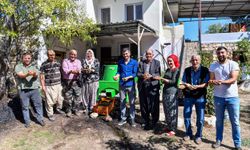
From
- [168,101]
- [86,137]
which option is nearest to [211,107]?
[168,101]

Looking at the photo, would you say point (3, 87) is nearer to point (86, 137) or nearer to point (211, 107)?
point (86, 137)

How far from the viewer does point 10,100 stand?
20.7 feet

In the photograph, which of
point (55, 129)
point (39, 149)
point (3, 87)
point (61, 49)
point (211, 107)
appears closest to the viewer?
point (39, 149)

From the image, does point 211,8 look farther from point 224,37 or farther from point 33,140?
point 33,140

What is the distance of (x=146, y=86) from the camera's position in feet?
17.1

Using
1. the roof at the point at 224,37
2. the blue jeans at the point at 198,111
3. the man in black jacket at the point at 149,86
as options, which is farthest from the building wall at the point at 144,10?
the blue jeans at the point at 198,111

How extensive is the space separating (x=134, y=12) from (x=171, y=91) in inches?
357

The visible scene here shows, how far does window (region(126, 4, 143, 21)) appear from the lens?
13.1 meters

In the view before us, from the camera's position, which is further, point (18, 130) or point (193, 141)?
point (18, 130)

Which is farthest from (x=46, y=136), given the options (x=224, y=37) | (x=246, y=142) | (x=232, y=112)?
(x=224, y=37)

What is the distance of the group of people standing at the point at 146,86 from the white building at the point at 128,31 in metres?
5.63

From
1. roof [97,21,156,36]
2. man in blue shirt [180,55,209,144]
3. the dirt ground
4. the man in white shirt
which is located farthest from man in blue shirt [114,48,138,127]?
roof [97,21,156,36]

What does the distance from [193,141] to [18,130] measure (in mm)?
3688

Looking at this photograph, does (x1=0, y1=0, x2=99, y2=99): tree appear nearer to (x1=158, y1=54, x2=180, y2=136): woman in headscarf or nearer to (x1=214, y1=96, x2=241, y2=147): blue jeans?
(x1=158, y1=54, x2=180, y2=136): woman in headscarf
